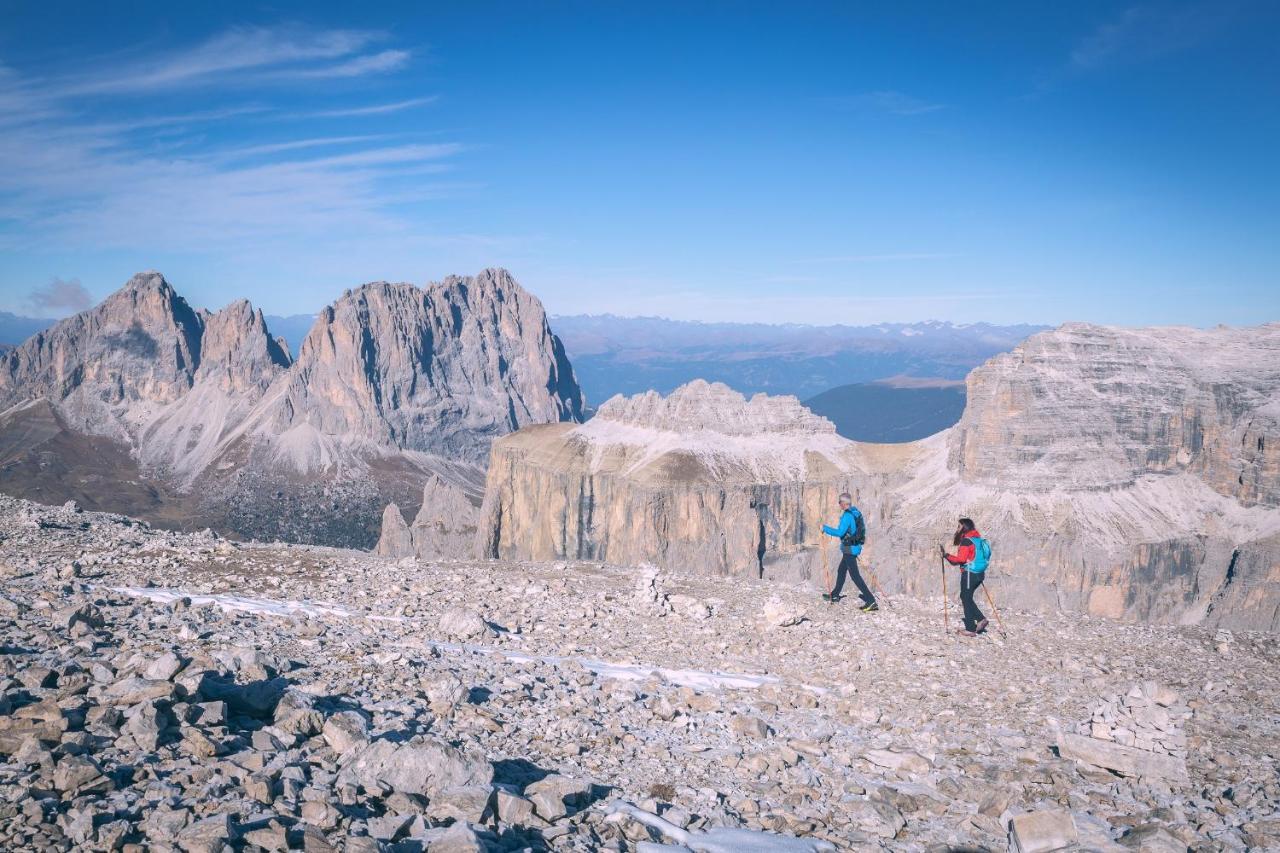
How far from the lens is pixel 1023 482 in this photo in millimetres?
76875

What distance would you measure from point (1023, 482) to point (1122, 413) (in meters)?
13.8

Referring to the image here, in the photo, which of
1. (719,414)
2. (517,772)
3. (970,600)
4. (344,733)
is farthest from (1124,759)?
(719,414)

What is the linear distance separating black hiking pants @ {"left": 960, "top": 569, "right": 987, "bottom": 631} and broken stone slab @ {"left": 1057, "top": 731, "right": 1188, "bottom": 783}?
22.0ft

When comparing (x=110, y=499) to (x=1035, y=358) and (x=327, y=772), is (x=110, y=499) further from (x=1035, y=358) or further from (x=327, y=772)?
(x=327, y=772)

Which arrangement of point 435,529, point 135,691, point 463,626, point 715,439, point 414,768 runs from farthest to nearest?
point 435,529 → point 715,439 → point 463,626 → point 135,691 → point 414,768

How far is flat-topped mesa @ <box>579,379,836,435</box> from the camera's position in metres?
100

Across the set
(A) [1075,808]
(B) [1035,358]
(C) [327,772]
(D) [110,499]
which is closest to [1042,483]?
(B) [1035,358]

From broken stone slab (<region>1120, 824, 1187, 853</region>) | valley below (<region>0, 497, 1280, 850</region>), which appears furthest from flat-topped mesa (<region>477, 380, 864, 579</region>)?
broken stone slab (<region>1120, 824, 1187, 853</region>)

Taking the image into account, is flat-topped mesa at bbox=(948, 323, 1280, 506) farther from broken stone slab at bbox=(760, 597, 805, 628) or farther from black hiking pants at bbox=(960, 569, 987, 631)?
broken stone slab at bbox=(760, 597, 805, 628)

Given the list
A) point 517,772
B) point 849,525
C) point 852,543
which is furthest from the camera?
point 849,525

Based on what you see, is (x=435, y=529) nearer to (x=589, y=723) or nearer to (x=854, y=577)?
(x=854, y=577)

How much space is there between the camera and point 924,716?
1369cm

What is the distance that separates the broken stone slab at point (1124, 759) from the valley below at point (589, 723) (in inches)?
1.4

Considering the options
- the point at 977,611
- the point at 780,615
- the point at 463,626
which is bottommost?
the point at 780,615
